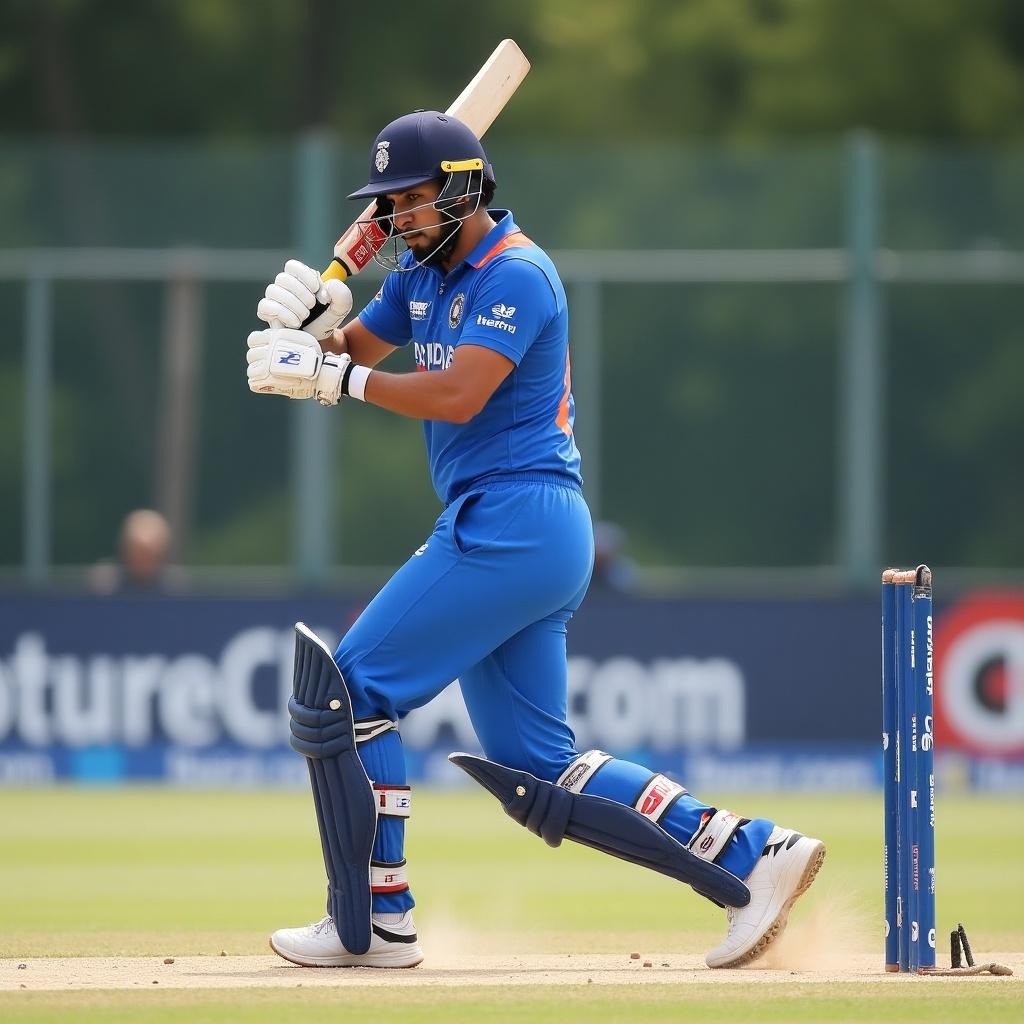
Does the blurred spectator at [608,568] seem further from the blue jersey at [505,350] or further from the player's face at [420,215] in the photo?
the player's face at [420,215]

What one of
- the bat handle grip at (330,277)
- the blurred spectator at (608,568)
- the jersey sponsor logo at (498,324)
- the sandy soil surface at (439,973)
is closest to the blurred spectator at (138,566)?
the blurred spectator at (608,568)

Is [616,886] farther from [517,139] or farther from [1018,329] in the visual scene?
[517,139]

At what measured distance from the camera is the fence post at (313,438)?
45.4ft

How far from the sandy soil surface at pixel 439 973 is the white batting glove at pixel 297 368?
4.76 feet

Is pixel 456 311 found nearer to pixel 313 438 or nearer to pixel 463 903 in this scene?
pixel 463 903

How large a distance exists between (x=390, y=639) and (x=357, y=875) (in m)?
0.60

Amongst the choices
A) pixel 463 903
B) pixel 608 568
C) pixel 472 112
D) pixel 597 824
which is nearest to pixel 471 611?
pixel 597 824

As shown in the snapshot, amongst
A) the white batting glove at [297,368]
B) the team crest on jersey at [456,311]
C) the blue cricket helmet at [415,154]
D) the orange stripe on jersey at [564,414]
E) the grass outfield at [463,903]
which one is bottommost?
the grass outfield at [463,903]

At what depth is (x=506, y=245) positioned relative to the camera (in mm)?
5539

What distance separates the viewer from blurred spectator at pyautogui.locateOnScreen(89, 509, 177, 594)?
13102mm

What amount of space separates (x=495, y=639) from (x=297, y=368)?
856mm

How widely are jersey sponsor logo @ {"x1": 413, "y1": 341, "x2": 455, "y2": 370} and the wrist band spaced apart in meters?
0.25

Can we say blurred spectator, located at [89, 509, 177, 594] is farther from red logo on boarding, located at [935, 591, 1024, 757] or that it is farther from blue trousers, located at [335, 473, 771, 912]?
blue trousers, located at [335, 473, 771, 912]

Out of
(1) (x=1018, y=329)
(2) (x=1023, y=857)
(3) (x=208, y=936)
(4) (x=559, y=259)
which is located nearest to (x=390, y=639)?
(3) (x=208, y=936)
